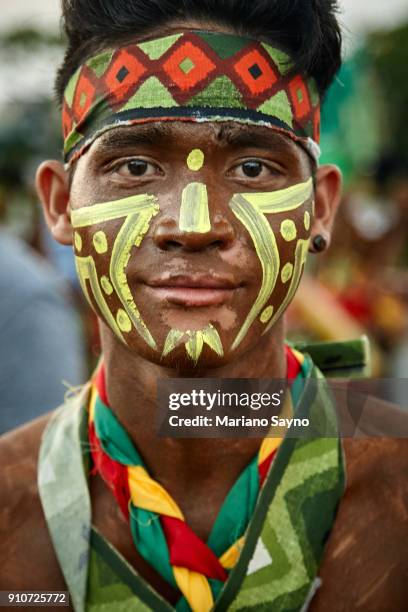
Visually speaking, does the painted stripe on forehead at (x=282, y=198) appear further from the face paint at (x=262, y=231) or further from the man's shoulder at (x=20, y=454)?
the man's shoulder at (x=20, y=454)

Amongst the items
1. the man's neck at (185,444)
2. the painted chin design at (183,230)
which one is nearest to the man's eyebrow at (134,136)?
the painted chin design at (183,230)

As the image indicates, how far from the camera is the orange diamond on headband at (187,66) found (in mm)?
2510

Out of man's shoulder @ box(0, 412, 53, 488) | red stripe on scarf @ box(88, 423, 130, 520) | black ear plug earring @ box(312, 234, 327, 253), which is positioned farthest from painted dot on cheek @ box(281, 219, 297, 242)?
man's shoulder @ box(0, 412, 53, 488)

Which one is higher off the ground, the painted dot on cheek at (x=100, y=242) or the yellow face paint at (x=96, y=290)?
the painted dot on cheek at (x=100, y=242)

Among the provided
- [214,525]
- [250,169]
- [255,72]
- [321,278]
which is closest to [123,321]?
[250,169]

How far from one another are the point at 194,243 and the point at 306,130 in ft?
1.98

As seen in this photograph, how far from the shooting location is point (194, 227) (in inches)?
92.9

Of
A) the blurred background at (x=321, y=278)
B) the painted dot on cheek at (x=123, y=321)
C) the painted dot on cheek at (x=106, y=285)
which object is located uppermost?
the painted dot on cheek at (x=106, y=285)

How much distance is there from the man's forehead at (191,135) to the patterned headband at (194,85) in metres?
0.02

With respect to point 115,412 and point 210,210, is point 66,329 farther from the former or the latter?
point 210,210

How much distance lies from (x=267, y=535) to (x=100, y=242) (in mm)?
965

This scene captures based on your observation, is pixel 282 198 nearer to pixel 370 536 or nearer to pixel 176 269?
pixel 176 269

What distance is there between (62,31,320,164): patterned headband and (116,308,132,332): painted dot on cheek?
0.52 m

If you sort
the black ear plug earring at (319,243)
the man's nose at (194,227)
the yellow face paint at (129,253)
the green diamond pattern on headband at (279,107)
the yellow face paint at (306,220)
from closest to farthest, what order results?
the man's nose at (194,227), the yellow face paint at (129,253), the green diamond pattern on headband at (279,107), the yellow face paint at (306,220), the black ear plug earring at (319,243)
